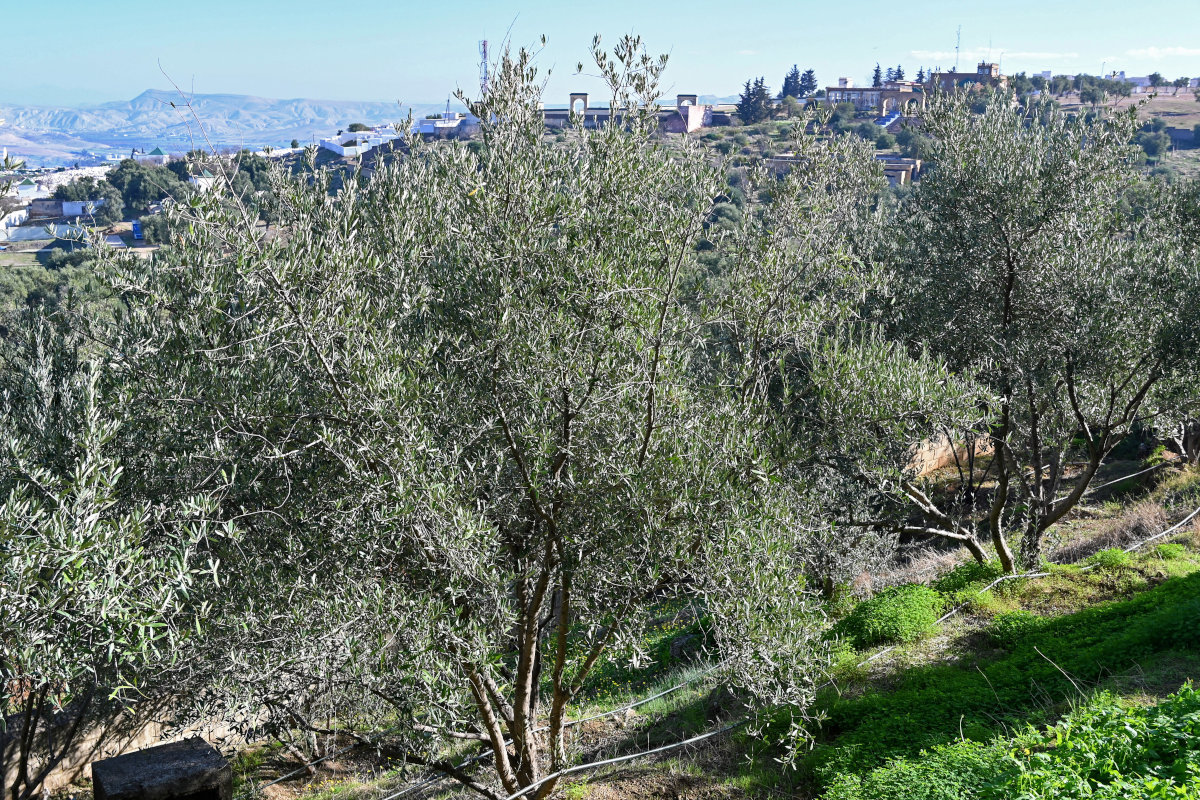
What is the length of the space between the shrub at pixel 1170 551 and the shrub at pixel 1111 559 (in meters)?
0.44

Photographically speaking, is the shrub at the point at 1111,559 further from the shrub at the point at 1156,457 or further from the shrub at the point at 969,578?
the shrub at the point at 1156,457

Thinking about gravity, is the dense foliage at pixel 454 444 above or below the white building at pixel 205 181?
below

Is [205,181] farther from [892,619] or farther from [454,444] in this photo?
[892,619]

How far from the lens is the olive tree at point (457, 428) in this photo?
213 inches

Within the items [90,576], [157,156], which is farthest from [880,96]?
[90,576]

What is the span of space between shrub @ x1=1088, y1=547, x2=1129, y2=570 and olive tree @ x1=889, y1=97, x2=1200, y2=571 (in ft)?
2.97

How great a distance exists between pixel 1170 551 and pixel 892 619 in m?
4.77

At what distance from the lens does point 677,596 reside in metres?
6.78

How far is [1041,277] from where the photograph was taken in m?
11.0

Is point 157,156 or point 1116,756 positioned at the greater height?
point 157,156

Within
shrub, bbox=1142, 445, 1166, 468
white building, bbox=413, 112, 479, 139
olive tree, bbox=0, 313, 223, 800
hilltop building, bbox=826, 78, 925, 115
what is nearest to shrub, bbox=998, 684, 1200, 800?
olive tree, bbox=0, 313, 223, 800

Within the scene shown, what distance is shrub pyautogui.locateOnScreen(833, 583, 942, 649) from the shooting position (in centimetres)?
1081

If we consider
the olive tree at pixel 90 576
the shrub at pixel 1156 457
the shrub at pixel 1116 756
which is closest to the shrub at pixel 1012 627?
the shrub at pixel 1116 756

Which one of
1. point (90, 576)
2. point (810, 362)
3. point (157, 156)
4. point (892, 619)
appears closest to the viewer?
point (90, 576)
